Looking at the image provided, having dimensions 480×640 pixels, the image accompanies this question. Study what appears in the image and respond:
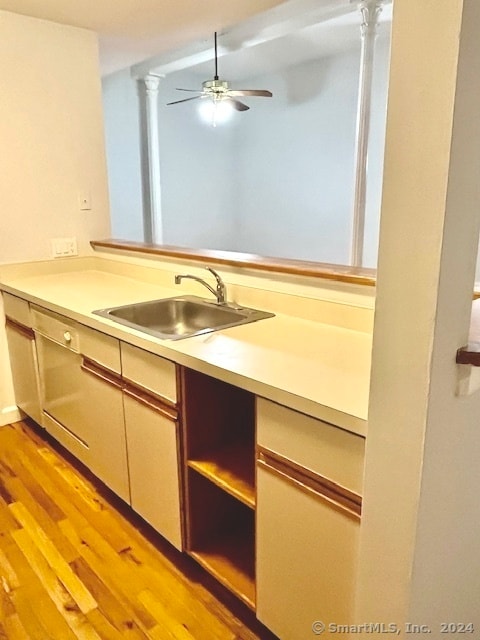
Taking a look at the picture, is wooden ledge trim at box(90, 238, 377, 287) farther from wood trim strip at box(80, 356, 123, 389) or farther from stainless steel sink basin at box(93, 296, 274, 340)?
wood trim strip at box(80, 356, 123, 389)

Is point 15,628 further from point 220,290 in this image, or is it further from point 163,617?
point 220,290

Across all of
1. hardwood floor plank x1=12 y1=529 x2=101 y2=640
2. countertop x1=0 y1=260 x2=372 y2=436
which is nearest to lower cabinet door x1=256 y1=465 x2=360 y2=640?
countertop x1=0 y1=260 x2=372 y2=436

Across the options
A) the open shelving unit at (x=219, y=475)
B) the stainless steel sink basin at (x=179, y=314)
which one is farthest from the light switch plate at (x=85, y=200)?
the open shelving unit at (x=219, y=475)

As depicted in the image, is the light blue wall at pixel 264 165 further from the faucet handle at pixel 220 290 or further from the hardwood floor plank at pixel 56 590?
the hardwood floor plank at pixel 56 590


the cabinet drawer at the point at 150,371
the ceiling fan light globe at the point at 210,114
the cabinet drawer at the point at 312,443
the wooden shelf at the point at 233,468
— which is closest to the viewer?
the cabinet drawer at the point at 312,443

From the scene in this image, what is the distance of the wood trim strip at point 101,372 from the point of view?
182 centimetres

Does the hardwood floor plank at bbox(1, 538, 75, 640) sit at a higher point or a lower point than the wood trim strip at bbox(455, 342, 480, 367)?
lower

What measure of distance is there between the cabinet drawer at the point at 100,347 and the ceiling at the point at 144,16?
160 cm

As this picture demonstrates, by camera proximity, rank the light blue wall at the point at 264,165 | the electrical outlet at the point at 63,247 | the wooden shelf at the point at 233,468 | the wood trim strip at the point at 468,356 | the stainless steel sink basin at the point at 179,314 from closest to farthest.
→ the wood trim strip at the point at 468,356, the wooden shelf at the point at 233,468, the stainless steel sink basin at the point at 179,314, the electrical outlet at the point at 63,247, the light blue wall at the point at 264,165

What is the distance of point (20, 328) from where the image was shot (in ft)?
8.46

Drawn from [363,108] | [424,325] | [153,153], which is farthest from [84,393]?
[153,153]

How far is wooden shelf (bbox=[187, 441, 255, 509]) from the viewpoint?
143 cm

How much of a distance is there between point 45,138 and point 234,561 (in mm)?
2322

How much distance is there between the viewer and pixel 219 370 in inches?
52.8
